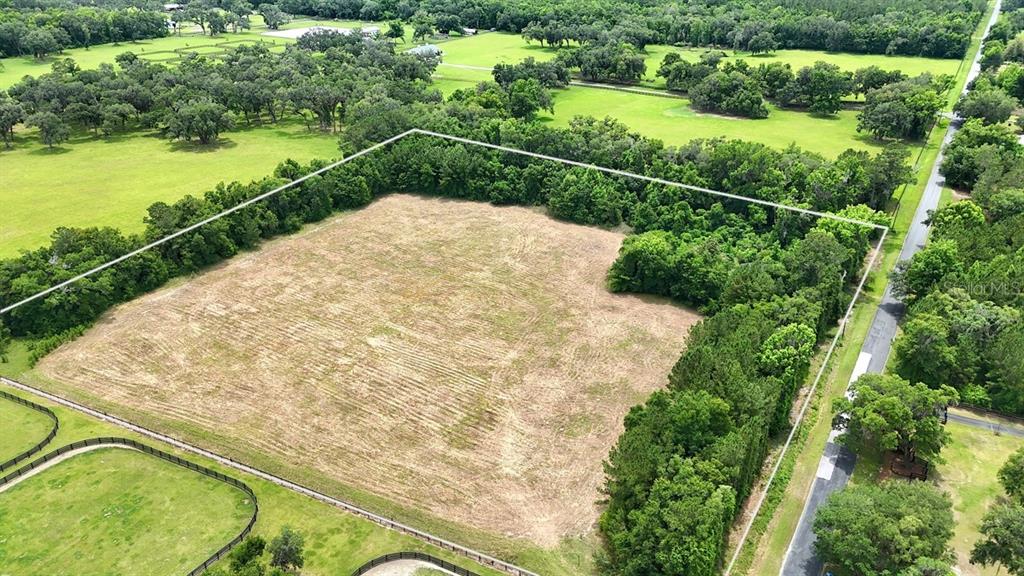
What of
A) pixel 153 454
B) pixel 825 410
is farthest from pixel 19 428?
pixel 825 410

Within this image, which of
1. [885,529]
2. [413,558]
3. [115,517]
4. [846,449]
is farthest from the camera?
[846,449]

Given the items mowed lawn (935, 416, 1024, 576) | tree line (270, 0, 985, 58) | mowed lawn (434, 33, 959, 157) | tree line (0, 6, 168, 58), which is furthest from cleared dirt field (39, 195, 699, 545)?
tree line (0, 6, 168, 58)

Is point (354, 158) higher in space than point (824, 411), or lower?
higher

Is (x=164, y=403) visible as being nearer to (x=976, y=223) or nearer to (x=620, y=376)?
(x=620, y=376)

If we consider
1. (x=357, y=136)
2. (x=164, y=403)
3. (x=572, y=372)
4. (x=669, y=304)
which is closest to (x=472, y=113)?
(x=357, y=136)

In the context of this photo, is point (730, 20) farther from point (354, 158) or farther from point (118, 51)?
point (118, 51)

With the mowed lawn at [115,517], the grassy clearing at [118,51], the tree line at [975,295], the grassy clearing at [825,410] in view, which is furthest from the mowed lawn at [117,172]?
the tree line at [975,295]

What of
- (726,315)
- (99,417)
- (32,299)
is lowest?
(99,417)
